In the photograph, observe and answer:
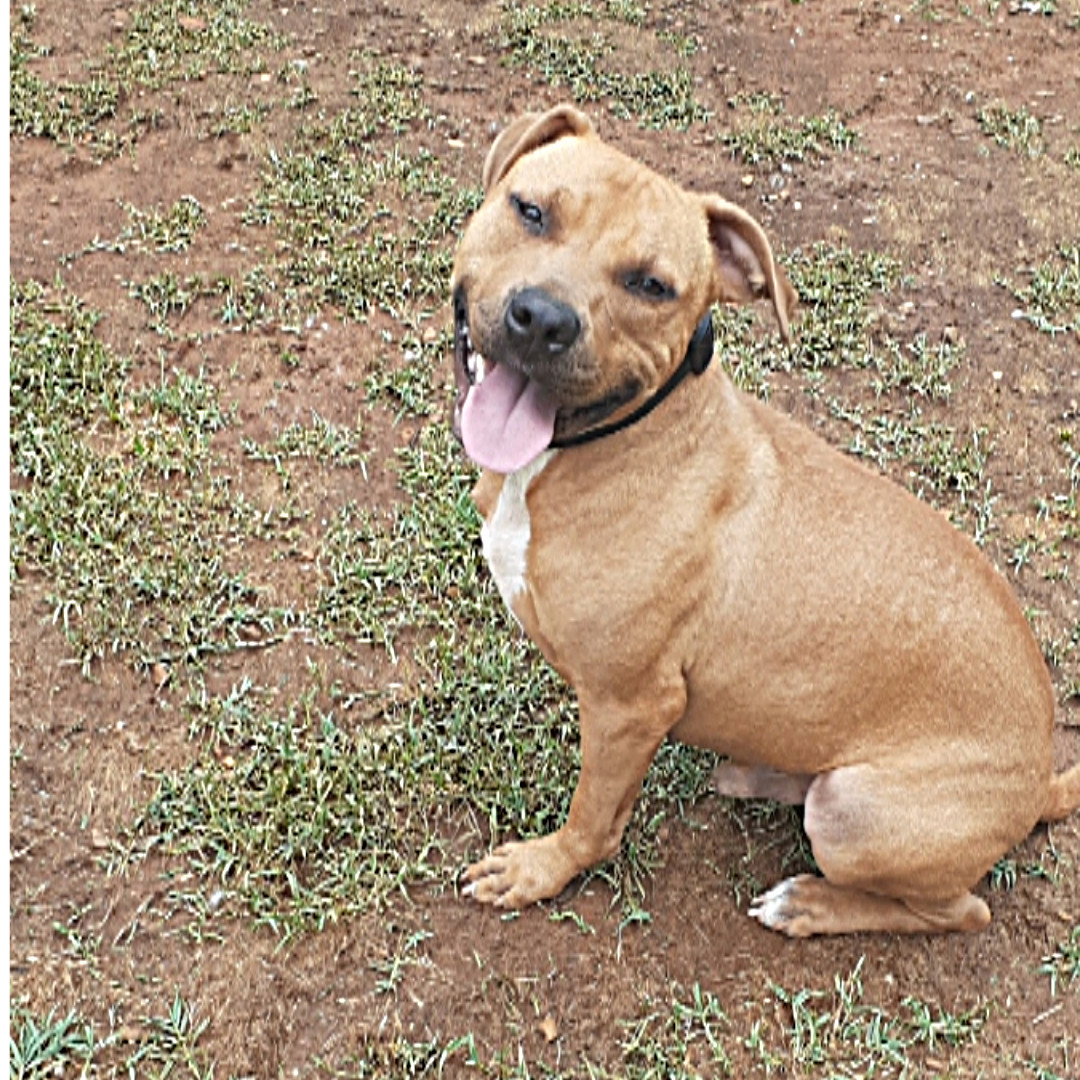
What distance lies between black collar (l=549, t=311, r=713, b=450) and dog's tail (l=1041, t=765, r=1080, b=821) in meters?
1.82

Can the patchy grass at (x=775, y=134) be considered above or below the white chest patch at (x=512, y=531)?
below

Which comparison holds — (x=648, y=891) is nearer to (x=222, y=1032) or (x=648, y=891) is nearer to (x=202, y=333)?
(x=222, y=1032)

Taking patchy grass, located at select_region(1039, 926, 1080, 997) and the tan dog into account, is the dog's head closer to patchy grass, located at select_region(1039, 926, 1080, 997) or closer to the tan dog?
Answer: the tan dog

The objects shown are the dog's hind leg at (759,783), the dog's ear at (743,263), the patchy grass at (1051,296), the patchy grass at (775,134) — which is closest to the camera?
the dog's ear at (743,263)

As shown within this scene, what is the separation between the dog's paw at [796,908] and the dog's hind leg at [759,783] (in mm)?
292

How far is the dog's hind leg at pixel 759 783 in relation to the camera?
13.7ft

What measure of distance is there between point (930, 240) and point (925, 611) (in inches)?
163

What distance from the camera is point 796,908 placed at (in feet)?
13.1

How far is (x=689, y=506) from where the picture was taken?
138 inches

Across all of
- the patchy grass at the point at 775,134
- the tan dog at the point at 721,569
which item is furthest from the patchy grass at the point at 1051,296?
the tan dog at the point at 721,569

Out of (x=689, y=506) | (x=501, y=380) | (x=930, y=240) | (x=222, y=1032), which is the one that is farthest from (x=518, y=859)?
(x=930, y=240)

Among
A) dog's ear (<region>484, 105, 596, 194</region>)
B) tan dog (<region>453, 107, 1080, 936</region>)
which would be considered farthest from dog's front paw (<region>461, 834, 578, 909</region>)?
dog's ear (<region>484, 105, 596, 194</region>)

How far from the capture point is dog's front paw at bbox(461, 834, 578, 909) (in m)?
4.00

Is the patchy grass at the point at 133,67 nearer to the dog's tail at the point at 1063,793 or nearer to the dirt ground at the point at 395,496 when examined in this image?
the dirt ground at the point at 395,496
